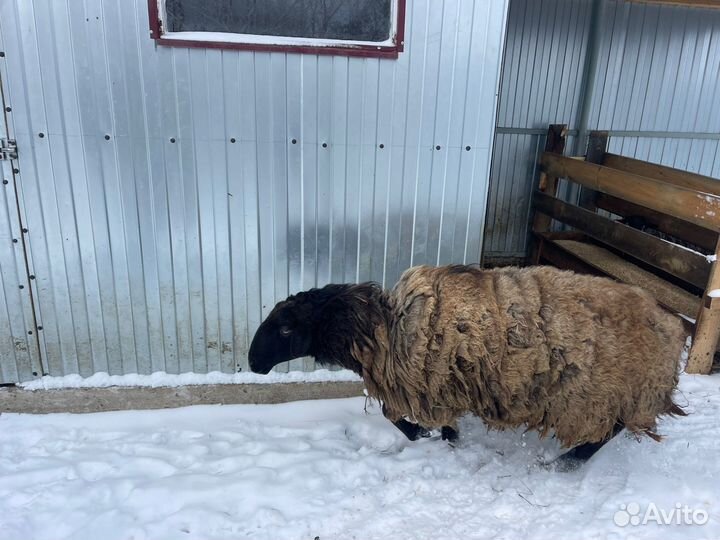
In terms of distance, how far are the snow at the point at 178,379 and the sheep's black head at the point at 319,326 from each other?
3.17 feet

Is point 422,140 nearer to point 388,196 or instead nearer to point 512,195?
point 388,196

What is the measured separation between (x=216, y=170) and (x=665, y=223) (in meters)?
5.41

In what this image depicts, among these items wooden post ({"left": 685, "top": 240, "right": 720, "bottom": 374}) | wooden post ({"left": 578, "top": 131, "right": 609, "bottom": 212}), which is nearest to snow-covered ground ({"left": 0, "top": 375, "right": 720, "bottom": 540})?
wooden post ({"left": 685, "top": 240, "right": 720, "bottom": 374})

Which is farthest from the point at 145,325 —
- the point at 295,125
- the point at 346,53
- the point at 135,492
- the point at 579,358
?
the point at 579,358

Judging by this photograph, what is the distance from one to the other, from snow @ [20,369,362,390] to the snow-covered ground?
0.84 ft

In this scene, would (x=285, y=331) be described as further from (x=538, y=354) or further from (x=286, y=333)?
(x=538, y=354)

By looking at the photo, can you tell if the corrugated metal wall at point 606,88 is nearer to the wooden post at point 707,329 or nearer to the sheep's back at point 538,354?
the wooden post at point 707,329

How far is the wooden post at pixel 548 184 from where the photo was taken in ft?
22.1

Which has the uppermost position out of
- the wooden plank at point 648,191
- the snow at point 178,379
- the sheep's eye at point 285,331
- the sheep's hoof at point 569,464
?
the wooden plank at point 648,191

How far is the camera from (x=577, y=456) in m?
3.41

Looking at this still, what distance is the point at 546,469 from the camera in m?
3.46

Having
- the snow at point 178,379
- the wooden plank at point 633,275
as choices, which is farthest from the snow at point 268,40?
the wooden plank at point 633,275

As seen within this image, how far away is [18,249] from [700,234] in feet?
22.0

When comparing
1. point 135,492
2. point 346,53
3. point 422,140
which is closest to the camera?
point 135,492
